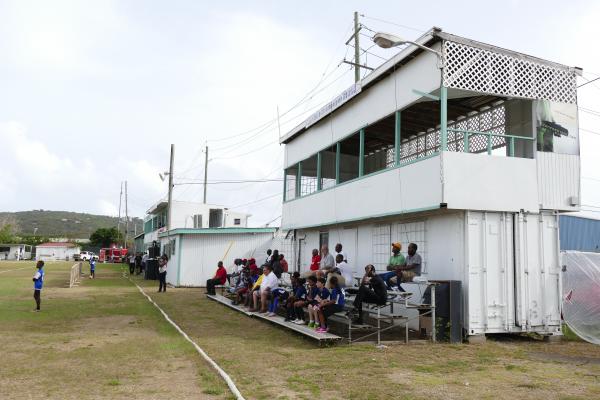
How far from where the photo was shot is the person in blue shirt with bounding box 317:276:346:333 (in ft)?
32.7

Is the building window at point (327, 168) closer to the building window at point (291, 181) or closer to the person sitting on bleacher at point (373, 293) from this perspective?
the building window at point (291, 181)

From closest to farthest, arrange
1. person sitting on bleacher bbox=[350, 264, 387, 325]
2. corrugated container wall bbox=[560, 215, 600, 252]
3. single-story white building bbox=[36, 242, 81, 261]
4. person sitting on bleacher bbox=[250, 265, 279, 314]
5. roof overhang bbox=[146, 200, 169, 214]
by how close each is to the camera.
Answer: person sitting on bleacher bbox=[350, 264, 387, 325]
person sitting on bleacher bbox=[250, 265, 279, 314]
corrugated container wall bbox=[560, 215, 600, 252]
roof overhang bbox=[146, 200, 169, 214]
single-story white building bbox=[36, 242, 81, 261]

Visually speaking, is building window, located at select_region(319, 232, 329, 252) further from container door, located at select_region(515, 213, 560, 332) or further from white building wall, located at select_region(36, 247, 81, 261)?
white building wall, located at select_region(36, 247, 81, 261)

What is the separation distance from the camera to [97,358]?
26.7 feet

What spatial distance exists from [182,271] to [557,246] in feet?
57.3

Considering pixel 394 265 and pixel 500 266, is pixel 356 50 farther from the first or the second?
pixel 500 266

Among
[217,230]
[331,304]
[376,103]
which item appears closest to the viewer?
[331,304]

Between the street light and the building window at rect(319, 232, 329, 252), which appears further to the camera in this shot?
the building window at rect(319, 232, 329, 252)

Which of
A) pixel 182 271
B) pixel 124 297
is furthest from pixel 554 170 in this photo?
pixel 182 271

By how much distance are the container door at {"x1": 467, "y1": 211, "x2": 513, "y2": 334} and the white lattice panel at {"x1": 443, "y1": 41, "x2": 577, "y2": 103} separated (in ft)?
8.62

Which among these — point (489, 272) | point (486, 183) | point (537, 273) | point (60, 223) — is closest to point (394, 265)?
point (489, 272)

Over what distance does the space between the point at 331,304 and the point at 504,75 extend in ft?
19.4

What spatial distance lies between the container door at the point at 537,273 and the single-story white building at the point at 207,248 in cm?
1614

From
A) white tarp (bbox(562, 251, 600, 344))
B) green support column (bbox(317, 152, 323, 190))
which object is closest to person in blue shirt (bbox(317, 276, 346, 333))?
white tarp (bbox(562, 251, 600, 344))
